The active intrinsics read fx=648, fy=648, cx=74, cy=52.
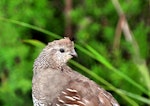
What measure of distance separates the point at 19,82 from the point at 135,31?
3.53ft

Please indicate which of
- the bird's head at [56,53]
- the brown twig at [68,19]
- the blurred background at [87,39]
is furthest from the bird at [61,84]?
the brown twig at [68,19]

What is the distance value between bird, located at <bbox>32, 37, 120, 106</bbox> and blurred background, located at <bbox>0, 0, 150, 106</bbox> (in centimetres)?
168

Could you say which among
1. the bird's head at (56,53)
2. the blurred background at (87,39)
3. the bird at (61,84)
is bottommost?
the bird at (61,84)

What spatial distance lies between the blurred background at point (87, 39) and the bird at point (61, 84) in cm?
168

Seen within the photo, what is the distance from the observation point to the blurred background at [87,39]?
534cm

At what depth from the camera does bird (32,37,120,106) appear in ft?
11.2

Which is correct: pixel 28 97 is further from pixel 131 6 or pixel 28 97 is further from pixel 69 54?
pixel 69 54

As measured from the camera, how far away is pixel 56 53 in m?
3.42

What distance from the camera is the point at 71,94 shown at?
11.4 ft

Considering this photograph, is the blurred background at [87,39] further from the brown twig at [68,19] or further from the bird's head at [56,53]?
the bird's head at [56,53]

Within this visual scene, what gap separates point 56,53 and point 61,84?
18cm

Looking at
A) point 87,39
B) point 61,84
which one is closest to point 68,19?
point 87,39

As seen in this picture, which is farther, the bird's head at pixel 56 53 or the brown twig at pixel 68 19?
the brown twig at pixel 68 19

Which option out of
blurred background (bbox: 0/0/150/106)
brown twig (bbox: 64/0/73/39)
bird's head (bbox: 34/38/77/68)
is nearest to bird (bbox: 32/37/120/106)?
bird's head (bbox: 34/38/77/68)
